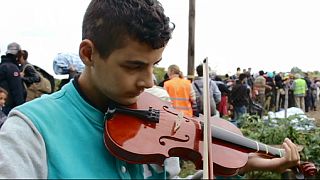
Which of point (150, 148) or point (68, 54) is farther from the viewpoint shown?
point (68, 54)

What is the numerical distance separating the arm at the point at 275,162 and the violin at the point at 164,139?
0.03 m

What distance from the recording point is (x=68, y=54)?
3.59m

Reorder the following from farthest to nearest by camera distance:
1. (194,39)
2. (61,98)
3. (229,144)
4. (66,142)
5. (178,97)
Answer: (194,39), (178,97), (229,144), (61,98), (66,142)

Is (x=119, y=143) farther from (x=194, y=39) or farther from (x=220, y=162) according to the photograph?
(x=194, y=39)

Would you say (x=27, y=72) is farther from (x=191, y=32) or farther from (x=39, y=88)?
(x=191, y=32)

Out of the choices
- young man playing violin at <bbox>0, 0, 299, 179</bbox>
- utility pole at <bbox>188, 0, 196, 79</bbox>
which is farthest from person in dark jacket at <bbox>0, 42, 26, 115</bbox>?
utility pole at <bbox>188, 0, 196, 79</bbox>

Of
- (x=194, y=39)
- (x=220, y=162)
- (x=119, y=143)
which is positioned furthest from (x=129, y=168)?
(x=194, y=39)

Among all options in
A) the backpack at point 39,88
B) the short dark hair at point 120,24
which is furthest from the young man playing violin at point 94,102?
the backpack at point 39,88

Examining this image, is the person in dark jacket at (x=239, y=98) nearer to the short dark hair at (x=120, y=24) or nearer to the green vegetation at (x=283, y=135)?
the green vegetation at (x=283, y=135)

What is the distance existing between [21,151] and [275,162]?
0.76 metres

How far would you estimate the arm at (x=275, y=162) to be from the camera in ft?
4.16

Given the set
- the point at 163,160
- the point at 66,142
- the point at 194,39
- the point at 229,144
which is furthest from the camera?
the point at 194,39

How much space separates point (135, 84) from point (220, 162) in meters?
0.34

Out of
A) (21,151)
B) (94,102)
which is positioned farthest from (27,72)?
(21,151)
